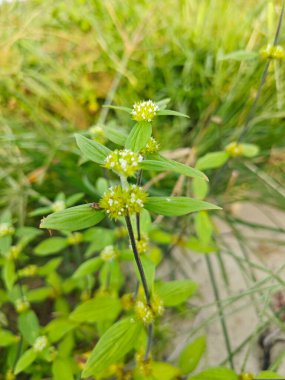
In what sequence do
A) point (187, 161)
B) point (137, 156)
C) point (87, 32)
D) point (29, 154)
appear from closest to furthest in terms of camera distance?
point (137, 156) < point (187, 161) < point (29, 154) < point (87, 32)

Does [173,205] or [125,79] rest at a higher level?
[125,79]

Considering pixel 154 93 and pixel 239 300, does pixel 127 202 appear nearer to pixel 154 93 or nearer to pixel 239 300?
pixel 239 300

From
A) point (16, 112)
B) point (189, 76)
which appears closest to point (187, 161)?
point (189, 76)

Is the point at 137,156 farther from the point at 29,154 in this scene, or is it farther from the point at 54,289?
the point at 29,154

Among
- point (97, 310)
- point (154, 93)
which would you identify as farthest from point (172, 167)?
point (154, 93)

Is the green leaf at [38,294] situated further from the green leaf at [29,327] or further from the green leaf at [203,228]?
the green leaf at [203,228]
